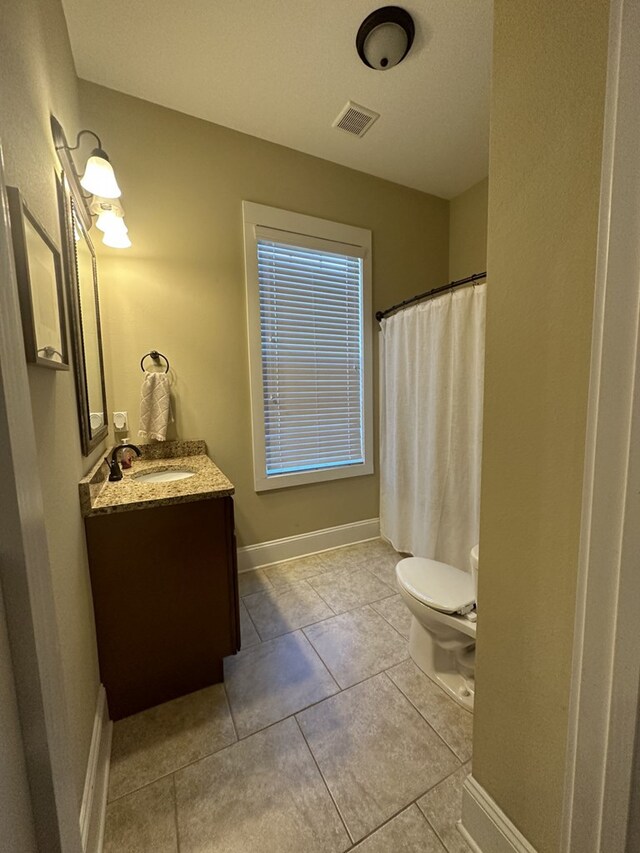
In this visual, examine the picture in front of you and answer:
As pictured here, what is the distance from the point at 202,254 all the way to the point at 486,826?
109 inches

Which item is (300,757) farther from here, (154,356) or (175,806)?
(154,356)

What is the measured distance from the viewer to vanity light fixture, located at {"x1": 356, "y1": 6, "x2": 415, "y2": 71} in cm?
147

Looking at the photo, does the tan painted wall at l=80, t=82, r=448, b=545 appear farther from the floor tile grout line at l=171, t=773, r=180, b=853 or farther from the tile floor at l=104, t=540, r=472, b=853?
the floor tile grout line at l=171, t=773, r=180, b=853

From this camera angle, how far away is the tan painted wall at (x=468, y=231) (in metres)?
2.60

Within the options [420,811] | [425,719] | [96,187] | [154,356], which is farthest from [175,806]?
[96,187]

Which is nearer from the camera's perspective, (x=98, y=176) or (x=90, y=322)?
(x=98, y=176)

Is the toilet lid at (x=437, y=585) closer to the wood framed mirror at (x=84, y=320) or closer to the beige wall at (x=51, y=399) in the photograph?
the beige wall at (x=51, y=399)

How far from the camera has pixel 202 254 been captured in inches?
82.4

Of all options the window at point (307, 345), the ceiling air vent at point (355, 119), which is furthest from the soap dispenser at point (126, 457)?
the ceiling air vent at point (355, 119)

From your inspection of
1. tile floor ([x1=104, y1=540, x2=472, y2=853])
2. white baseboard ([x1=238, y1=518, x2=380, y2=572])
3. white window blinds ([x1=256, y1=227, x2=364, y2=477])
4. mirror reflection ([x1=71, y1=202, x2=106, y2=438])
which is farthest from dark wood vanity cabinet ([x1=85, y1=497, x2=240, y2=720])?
white window blinds ([x1=256, y1=227, x2=364, y2=477])

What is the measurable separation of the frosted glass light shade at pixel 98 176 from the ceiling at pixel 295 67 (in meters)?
0.79

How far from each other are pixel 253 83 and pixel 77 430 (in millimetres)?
2007

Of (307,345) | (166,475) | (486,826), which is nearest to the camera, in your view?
(486,826)

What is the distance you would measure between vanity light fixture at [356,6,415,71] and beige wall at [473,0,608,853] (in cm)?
118
